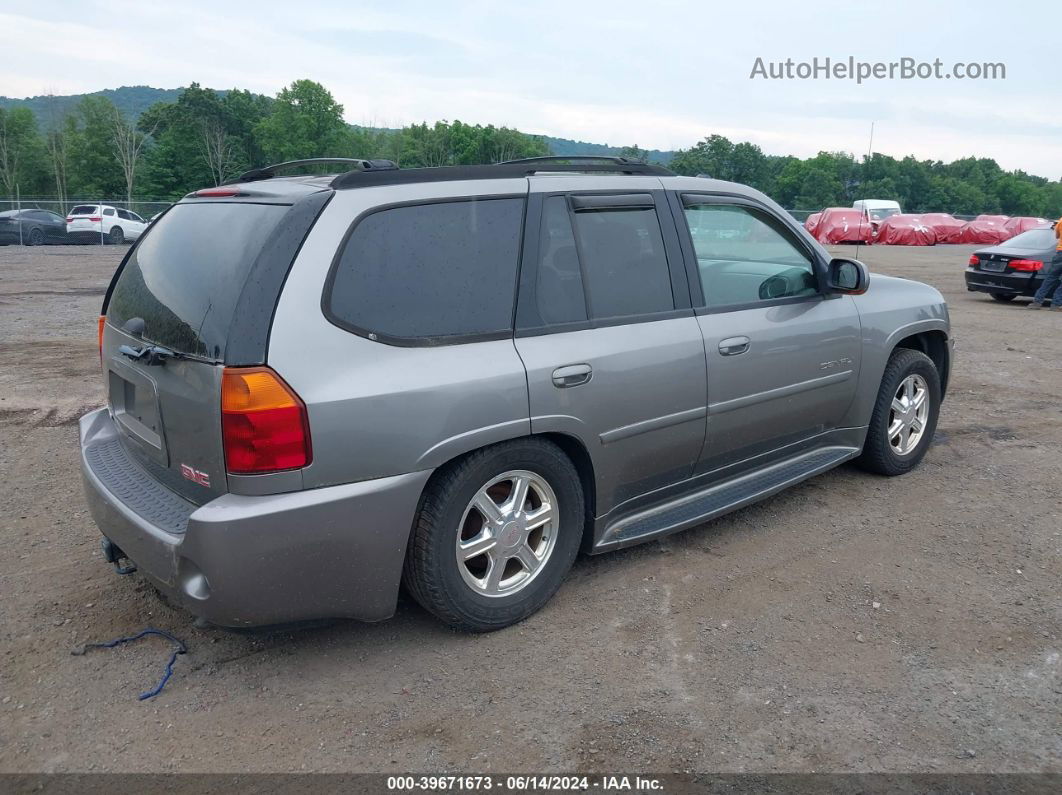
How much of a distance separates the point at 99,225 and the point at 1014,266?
1147 inches

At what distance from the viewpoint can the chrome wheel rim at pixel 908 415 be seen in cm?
530

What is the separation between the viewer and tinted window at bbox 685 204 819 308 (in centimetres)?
422

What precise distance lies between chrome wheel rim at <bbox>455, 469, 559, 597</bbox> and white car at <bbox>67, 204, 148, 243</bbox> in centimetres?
3036

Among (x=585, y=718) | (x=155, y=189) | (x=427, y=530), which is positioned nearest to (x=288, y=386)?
(x=427, y=530)

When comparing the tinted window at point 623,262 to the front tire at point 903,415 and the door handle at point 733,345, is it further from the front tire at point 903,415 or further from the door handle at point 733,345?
the front tire at point 903,415

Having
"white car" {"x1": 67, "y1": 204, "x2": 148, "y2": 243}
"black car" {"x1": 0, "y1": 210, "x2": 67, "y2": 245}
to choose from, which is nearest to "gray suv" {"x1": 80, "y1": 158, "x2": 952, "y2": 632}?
"white car" {"x1": 67, "y1": 204, "x2": 148, "y2": 243}

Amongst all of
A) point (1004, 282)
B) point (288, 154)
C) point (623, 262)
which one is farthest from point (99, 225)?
point (288, 154)

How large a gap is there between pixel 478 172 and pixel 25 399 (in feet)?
17.7

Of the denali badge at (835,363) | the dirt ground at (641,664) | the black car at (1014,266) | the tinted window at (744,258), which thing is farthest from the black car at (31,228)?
the denali badge at (835,363)

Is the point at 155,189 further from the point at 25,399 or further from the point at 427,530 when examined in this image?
the point at 427,530

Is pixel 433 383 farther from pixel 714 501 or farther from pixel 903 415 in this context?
pixel 903 415

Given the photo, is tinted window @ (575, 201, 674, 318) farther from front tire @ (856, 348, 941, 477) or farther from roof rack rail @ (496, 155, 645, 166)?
front tire @ (856, 348, 941, 477)

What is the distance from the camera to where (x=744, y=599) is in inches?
150

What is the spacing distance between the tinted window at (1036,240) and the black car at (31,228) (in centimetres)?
2968
